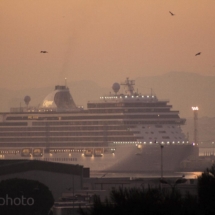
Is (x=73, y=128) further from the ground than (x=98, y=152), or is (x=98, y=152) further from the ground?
(x=73, y=128)

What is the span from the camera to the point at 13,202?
4978 cm

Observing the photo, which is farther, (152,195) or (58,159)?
(58,159)

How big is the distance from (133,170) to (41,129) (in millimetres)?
11792

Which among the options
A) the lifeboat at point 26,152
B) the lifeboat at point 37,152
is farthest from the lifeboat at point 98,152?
the lifeboat at point 26,152

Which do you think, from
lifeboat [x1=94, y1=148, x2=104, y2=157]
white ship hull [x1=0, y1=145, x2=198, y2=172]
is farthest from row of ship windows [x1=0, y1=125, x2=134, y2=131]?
white ship hull [x1=0, y1=145, x2=198, y2=172]

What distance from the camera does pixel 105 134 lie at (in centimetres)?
10162

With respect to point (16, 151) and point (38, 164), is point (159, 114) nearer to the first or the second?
point (16, 151)

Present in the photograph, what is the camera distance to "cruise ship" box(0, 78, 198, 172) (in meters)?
98.2

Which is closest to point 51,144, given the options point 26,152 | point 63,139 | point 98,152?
point 63,139

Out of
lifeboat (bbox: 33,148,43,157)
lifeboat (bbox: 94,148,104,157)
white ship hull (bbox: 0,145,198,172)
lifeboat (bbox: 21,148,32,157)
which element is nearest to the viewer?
white ship hull (bbox: 0,145,198,172)

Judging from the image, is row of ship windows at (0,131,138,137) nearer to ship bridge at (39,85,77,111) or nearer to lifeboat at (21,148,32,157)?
lifeboat at (21,148,32,157)

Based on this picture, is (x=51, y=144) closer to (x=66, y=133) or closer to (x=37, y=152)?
(x=37, y=152)

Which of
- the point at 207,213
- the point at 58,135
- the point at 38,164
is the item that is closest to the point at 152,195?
the point at 207,213

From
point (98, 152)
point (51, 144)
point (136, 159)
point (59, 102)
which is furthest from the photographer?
point (59, 102)
